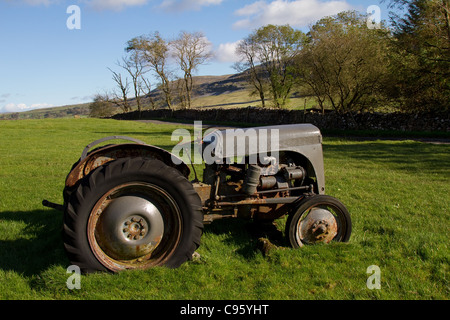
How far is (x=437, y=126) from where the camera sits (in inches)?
796

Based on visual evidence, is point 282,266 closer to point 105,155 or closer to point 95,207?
point 95,207

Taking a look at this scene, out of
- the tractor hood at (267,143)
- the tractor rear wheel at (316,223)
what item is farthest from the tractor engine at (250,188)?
the tractor rear wheel at (316,223)

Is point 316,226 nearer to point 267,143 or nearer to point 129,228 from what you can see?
point 267,143

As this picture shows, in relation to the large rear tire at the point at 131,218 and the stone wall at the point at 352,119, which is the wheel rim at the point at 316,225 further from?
the stone wall at the point at 352,119

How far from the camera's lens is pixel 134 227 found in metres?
3.57

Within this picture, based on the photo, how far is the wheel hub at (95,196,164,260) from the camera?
→ 138 inches

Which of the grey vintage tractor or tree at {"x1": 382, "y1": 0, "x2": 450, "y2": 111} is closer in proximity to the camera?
the grey vintage tractor

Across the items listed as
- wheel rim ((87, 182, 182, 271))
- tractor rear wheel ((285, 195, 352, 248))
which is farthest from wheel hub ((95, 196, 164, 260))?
tractor rear wheel ((285, 195, 352, 248))

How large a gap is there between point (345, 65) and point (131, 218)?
853 inches

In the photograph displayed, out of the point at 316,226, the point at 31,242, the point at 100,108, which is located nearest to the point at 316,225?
the point at 316,226

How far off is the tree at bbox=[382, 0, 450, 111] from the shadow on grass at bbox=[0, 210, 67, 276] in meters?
20.4

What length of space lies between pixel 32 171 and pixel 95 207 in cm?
772

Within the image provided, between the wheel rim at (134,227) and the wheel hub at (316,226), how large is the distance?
1.57m

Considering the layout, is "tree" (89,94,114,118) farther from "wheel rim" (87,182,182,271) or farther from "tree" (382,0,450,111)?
"wheel rim" (87,182,182,271)
